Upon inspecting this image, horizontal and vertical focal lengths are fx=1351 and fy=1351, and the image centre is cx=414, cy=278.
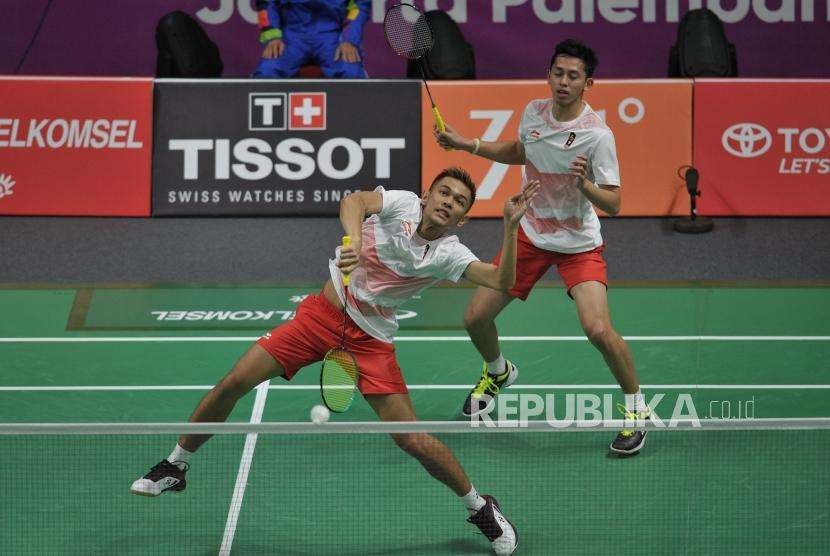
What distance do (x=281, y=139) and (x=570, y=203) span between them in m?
4.30

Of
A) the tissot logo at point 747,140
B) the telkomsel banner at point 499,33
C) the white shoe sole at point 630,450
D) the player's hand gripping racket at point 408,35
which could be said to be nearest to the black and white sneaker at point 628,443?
the white shoe sole at point 630,450

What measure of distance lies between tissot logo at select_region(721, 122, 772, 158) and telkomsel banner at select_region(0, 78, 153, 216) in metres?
4.47

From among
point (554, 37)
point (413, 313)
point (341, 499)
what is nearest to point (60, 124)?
point (413, 313)

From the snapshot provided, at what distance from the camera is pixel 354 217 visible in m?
5.32

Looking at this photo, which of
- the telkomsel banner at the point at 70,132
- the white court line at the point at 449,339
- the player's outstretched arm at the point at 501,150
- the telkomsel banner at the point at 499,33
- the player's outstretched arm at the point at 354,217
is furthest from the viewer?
the telkomsel banner at the point at 499,33

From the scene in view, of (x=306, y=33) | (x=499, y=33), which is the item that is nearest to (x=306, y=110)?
(x=306, y=33)

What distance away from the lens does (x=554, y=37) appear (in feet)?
40.5

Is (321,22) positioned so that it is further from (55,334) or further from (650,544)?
(650,544)

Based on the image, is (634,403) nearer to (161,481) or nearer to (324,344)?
(324,344)

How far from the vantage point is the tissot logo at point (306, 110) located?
34.0 feet

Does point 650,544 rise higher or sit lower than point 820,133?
lower

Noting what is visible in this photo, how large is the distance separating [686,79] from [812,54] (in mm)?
2638

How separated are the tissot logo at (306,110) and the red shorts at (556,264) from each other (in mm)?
3847

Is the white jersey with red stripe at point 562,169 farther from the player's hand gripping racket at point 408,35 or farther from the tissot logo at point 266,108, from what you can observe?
the tissot logo at point 266,108
